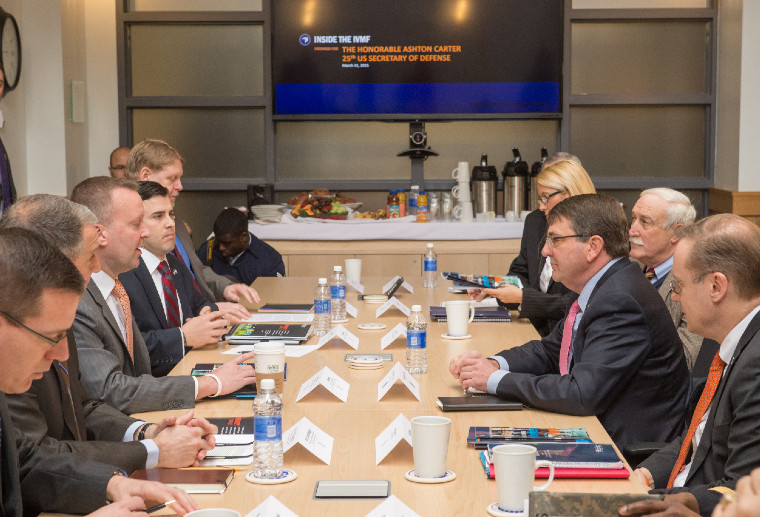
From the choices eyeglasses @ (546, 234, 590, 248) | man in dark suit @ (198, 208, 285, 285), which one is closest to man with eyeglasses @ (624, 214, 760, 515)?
eyeglasses @ (546, 234, 590, 248)

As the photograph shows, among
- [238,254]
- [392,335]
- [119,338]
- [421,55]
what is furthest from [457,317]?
[421,55]

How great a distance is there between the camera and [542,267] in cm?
434

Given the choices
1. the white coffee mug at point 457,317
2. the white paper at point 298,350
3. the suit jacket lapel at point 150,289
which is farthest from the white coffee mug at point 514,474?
the suit jacket lapel at point 150,289

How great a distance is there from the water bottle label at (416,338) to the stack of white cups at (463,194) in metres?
3.75

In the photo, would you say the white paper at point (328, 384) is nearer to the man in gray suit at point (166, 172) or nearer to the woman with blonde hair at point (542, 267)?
the woman with blonde hair at point (542, 267)

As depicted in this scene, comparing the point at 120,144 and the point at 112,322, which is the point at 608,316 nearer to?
the point at 112,322

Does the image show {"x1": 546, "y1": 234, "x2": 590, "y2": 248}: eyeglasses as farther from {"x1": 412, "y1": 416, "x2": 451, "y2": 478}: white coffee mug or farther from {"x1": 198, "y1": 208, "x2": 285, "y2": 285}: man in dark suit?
{"x1": 198, "y1": 208, "x2": 285, "y2": 285}: man in dark suit

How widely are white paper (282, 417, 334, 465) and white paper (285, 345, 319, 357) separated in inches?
32.0

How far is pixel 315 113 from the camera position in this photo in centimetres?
667

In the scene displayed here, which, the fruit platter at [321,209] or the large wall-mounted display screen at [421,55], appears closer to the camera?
the fruit platter at [321,209]

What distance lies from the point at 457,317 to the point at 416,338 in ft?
1.87

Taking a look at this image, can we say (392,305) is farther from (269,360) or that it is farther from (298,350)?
(269,360)

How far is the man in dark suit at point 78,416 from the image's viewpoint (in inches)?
75.6

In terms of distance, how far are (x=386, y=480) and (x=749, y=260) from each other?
941 millimetres
